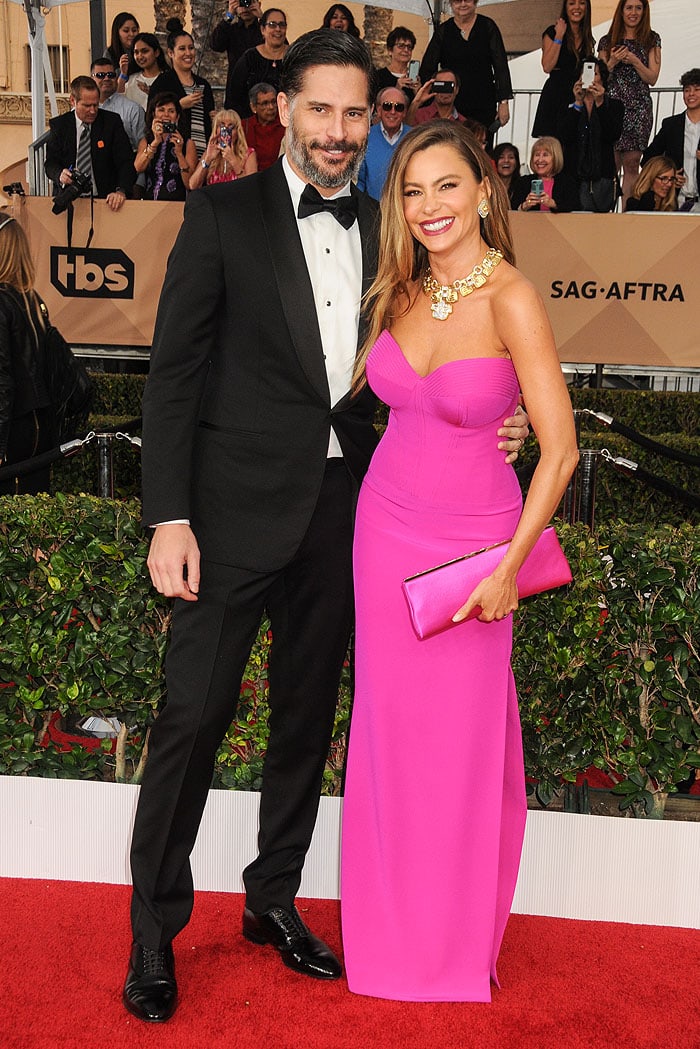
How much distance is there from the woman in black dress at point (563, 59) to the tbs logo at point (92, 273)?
3.69 m

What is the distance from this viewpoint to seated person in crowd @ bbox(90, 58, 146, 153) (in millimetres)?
9539

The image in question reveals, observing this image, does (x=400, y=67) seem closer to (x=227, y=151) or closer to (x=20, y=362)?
(x=227, y=151)

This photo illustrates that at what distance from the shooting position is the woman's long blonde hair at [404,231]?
2.57 meters

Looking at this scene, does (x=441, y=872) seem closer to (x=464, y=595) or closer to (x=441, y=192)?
(x=464, y=595)

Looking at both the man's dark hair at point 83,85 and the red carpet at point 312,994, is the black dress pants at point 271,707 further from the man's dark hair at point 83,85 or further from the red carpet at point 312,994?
the man's dark hair at point 83,85

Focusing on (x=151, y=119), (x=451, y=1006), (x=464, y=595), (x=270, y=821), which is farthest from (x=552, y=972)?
(x=151, y=119)

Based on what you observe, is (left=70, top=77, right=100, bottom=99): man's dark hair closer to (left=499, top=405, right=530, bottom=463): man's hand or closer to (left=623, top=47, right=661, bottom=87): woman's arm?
(left=623, top=47, right=661, bottom=87): woman's arm

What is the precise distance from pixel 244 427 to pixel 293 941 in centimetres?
143

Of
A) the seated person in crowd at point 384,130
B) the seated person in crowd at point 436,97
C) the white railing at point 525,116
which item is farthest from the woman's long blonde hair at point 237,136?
the white railing at point 525,116

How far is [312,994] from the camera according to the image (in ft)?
9.25

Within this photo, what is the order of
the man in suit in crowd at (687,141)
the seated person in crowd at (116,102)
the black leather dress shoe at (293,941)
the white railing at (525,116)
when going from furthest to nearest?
1. the white railing at (525,116)
2. the seated person in crowd at (116,102)
3. the man in suit in crowd at (687,141)
4. the black leather dress shoe at (293,941)

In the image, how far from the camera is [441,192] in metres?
2.57

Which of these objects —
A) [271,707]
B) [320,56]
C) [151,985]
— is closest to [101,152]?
[320,56]

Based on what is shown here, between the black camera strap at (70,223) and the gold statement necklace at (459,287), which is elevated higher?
the black camera strap at (70,223)
